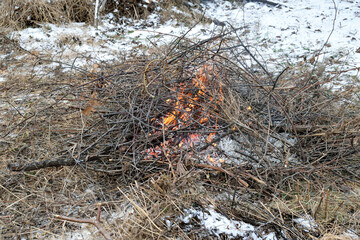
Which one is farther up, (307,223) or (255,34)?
(255,34)

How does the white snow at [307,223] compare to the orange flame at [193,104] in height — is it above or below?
below

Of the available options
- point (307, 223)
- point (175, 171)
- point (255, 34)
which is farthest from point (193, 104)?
point (255, 34)

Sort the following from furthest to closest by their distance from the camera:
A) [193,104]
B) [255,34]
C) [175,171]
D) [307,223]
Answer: [255,34] → [193,104] → [175,171] → [307,223]

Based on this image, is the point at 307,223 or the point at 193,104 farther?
the point at 193,104

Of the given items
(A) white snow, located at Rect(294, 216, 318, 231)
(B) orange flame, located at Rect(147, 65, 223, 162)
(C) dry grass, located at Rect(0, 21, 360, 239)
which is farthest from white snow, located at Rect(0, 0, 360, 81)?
(A) white snow, located at Rect(294, 216, 318, 231)

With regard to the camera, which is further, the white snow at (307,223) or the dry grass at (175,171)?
the dry grass at (175,171)

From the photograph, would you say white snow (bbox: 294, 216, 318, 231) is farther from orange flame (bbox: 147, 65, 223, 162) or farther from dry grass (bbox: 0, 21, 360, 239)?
orange flame (bbox: 147, 65, 223, 162)

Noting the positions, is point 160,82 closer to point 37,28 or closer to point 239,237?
point 239,237

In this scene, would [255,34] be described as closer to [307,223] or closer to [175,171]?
[175,171]

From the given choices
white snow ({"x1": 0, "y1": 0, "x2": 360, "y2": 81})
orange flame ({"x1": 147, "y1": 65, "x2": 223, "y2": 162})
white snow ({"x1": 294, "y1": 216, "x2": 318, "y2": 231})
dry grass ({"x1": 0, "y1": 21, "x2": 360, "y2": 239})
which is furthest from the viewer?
white snow ({"x1": 0, "y1": 0, "x2": 360, "y2": 81})

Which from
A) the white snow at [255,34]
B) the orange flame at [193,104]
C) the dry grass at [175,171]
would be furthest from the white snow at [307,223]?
the white snow at [255,34]

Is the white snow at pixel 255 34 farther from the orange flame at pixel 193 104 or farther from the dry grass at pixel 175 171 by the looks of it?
the orange flame at pixel 193 104

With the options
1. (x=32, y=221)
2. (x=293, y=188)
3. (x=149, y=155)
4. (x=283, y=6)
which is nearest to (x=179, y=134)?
(x=149, y=155)

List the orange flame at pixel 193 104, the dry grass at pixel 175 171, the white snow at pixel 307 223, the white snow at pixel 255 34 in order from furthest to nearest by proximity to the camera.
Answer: the white snow at pixel 255 34 < the orange flame at pixel 193 104 < the dry grass at pixel 175 171 < the white snow at pixel 307 223
